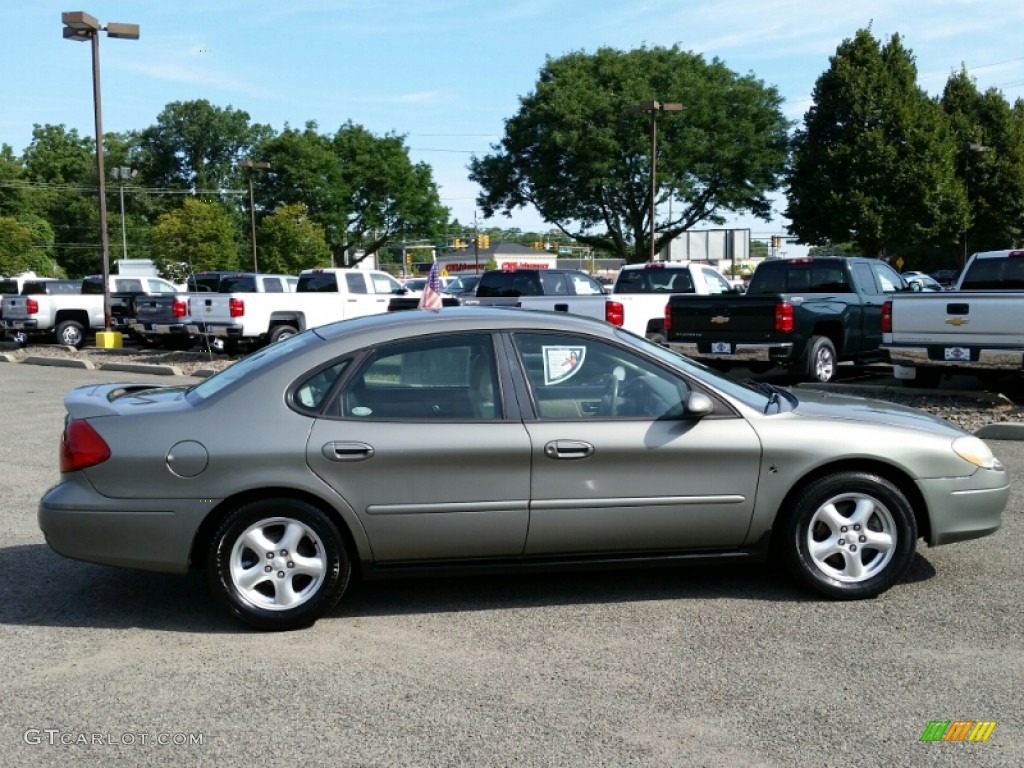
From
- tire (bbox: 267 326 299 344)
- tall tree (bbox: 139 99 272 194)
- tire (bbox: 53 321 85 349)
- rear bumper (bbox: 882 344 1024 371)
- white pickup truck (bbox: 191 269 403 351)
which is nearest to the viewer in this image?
rear bumper (bbox: 882 344 1024 371)

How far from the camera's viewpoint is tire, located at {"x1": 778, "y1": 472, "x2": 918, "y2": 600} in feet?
17.2

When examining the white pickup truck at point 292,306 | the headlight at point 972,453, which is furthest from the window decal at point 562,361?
the white pickup truck at point 292,306

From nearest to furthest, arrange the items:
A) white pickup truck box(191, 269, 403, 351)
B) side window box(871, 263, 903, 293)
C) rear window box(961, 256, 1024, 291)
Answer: rear window box(961, 256, 1024, 291), side window box(871, 263, 903, 293), white pickup truck box(191, 269, 403, 351)

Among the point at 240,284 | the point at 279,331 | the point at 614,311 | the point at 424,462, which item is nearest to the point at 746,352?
the point at 614,311

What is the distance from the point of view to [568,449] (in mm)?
5066

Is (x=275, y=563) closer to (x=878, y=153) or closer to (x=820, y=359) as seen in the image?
(x=820, y=359)

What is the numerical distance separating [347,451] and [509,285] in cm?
1399

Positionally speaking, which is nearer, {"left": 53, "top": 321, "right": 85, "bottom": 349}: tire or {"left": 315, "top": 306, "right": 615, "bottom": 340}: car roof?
{"left": 315, "top": 306, "right": 615, "bottom": 340}: car roof

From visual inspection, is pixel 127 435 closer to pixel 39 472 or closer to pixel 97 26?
pixel 39 472

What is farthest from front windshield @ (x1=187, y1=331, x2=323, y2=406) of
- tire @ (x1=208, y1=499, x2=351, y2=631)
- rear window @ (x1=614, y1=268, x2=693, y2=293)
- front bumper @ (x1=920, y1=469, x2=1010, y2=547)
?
rear window @ (x1=614, y1=268, x2=693, y2=293)

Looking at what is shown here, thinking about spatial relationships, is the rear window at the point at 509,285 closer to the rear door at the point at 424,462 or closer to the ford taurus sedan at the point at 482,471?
the ford taurus sedan at the point at 482,471

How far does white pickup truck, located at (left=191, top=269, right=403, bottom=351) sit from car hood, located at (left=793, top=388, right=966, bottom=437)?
50.4 ft

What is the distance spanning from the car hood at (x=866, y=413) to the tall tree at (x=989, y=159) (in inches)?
1802
